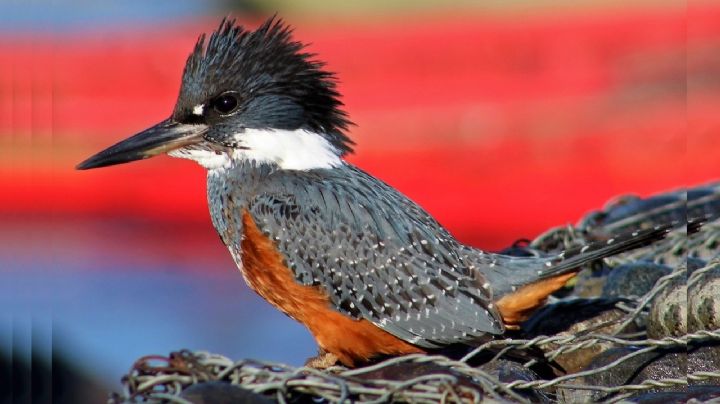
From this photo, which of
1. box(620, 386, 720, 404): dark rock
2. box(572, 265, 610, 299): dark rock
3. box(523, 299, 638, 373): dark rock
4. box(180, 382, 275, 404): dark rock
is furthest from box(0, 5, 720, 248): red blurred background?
box(180, 382, 275, 404): dark rock

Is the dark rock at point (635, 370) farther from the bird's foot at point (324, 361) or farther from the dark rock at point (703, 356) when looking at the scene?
the bird's foot at point (324, 361)

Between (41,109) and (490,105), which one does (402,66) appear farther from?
(41,109)

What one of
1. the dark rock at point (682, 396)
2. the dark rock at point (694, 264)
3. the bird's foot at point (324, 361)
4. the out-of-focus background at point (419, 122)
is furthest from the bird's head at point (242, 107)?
the out-of-focus background at point (419, 122)

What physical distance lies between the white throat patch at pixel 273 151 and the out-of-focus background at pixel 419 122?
165 inches

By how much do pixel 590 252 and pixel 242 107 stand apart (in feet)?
3.42

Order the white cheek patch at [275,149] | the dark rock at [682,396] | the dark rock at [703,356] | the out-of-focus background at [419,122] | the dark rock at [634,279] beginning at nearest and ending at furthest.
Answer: the dark rock at [682,396], the dark rock at [703,356], the white cheek patch at [275,149], the dark rock at [634,279], the out-of-focus background at [419,122]

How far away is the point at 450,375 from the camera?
75.4 inches

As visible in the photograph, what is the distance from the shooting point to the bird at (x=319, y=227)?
2.64m

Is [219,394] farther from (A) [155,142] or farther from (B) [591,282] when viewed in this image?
(B) [591,282]

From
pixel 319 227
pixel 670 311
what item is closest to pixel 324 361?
pixel 319 227

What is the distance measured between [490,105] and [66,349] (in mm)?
4818

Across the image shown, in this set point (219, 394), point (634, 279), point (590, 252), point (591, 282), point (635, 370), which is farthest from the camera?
point (591, 282)

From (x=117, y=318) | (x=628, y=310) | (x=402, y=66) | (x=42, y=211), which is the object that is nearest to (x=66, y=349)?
(x=117, y=318)

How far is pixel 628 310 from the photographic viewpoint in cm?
285
